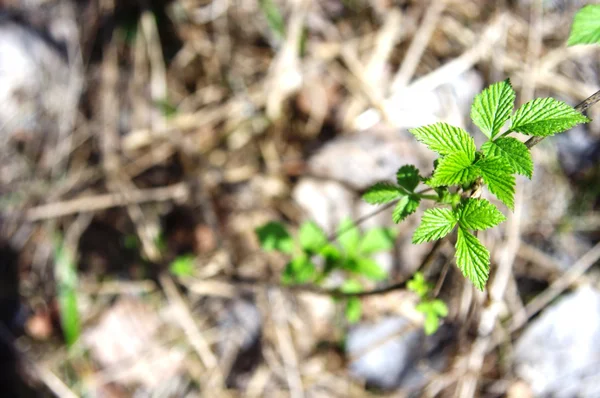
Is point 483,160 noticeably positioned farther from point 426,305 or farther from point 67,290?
point 67,290

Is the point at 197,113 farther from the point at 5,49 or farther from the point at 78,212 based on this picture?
the point at 5,49

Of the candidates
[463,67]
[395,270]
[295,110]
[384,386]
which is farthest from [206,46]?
[384,386]

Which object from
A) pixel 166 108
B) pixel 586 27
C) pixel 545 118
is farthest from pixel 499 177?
pixel 166 108

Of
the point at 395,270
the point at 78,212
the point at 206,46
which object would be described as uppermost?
the point at 206,46

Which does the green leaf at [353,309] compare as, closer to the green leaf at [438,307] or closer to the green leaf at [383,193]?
the green leaf at [438,307]

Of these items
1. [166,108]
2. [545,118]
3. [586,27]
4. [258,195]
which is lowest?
[545,118]

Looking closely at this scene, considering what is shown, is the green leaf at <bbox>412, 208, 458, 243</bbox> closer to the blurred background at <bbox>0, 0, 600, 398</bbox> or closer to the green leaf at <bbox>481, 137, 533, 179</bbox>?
the green leaf at <bbox>481, 137, 533, 179</bbox>
